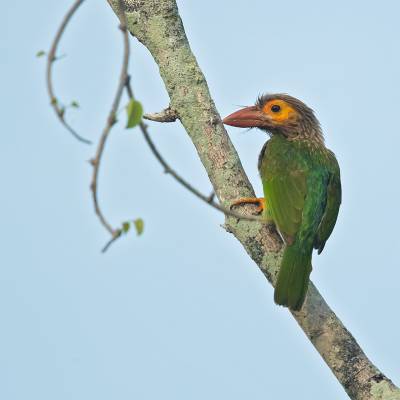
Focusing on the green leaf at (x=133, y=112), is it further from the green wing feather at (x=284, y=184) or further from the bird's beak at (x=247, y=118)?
the bird's beak at (x=247, y=118)

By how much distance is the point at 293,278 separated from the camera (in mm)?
3615

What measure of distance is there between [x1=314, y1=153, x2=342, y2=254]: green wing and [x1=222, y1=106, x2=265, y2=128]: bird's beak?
56 centimetres

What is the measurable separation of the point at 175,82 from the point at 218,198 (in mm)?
559

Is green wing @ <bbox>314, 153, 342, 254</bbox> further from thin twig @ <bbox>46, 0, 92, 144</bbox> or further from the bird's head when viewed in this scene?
thin twig @ <bbox>46, 0, 92, 144</bbox>

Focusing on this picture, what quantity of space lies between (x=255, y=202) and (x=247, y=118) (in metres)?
0.90

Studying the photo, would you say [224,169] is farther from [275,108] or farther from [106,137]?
[106,137]

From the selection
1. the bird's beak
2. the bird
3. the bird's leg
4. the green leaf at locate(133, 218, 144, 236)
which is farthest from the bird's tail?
the green leaf at locate(133, 218, 144, 236)

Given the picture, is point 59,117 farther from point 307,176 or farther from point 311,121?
point 311,121

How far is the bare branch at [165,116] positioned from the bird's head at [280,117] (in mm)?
747

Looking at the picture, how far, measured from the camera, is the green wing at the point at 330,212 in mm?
4066

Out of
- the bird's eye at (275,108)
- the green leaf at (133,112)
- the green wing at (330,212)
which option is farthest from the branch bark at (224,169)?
the green leaf at (133,112)

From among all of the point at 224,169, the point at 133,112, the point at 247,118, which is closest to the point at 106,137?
the point at 133,112

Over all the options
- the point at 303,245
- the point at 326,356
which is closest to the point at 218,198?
the point at 303,245

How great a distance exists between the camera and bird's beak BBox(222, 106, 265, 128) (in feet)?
14.9
